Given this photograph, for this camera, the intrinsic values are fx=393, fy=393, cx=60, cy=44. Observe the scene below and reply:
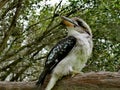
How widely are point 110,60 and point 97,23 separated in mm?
945

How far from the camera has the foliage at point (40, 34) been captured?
29.6 ft

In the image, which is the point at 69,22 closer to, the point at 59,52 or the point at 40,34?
the point at 59,52

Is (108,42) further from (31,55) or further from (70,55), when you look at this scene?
(70,55)

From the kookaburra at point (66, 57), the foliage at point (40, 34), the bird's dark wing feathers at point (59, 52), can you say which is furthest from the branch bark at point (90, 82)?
the foliage at point (40, 34)

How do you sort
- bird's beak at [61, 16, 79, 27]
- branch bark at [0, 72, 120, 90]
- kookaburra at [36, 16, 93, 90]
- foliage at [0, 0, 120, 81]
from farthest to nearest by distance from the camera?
foliage at [0, 0, 120, 81], bird's beak at [61, 16, 79, 27], kookaburra at [36, 16, 93, 90], branch bark at [0, 72, 120, 90]

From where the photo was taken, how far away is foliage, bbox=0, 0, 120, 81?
9016 mm

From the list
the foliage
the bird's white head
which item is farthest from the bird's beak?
the foliage

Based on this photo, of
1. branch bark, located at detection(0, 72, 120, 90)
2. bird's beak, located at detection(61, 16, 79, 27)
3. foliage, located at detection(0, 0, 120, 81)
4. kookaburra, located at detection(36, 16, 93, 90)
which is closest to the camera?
branch bark, located at detection(0, 72, 120, 90)

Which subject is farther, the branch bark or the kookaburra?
the kookaburra

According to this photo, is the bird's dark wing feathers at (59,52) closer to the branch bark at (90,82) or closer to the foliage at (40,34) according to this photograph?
the branch bark at (90,82)

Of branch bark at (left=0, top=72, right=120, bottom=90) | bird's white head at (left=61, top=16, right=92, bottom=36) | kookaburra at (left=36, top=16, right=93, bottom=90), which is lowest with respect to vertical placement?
branch bark at (left=0, top=72, right=120, bottom=90)

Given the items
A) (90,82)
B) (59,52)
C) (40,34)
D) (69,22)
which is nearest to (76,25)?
(69,22)

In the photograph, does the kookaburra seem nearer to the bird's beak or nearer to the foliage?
the bird's beak

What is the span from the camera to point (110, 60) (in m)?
9.13
